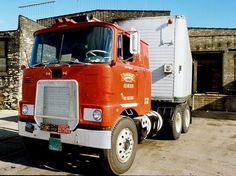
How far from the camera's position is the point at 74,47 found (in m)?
5.81


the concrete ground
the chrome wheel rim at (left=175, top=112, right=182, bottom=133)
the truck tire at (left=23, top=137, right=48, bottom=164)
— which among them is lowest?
the concrete ground

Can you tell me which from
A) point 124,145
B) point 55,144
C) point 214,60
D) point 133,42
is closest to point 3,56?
point 55,144

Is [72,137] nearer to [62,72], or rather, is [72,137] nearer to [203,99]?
[62,72]

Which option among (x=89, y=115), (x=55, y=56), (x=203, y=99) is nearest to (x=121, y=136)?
(x=89, y=115)

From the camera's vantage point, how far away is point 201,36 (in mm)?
21016

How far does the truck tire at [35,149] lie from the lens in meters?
6.41

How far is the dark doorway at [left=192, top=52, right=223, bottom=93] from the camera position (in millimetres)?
21250

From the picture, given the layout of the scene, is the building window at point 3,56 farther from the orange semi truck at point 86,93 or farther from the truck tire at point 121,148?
the truck tire at point 121,148

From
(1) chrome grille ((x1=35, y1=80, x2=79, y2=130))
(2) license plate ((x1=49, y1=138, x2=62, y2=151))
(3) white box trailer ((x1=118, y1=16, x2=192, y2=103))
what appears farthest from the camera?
(3) white box trailer ((x1=118, y1=16, x2=192, y2=103))

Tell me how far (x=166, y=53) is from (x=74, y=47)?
3.49m

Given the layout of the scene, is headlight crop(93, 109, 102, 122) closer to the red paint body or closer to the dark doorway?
the red paint body

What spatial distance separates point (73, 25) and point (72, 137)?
210 centimetres

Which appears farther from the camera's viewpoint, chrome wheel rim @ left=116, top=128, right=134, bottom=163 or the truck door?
the truck door

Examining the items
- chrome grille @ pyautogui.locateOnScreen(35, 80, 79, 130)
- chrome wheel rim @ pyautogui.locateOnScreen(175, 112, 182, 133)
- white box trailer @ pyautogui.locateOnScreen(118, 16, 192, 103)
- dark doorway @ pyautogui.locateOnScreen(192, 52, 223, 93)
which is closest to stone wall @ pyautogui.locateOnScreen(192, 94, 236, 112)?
dark doorway @ pyautogui.locateOnScreen(192, 52, 223, 93)
